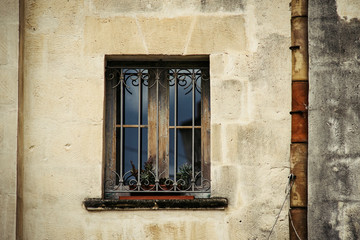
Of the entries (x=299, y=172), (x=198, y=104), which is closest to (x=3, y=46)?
(x=198, y=104)

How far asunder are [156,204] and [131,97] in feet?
4.25

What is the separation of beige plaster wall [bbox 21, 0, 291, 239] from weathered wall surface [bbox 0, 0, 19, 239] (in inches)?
7.7

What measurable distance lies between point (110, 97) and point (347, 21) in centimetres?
277

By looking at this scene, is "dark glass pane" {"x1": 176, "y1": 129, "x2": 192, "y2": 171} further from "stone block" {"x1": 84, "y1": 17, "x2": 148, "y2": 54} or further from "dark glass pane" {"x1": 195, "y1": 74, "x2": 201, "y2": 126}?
"stone block" {"x1": 84, "y1": 17, "x2": 148, "y2": 54}

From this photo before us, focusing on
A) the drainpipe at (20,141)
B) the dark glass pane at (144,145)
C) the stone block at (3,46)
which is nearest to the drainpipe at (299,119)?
the dark glass pane at (144,145)

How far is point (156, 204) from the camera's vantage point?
207 inches

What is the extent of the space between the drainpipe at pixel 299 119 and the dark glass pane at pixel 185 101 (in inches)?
45.8

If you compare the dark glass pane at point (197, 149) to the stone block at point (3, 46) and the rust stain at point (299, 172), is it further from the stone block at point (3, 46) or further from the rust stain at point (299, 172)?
the stone block at point (3, 46)

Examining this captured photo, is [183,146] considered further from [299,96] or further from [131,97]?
[299,96]

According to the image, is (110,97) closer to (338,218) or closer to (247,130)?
(247,130)

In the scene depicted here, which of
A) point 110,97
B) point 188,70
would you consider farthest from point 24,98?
point 188,70

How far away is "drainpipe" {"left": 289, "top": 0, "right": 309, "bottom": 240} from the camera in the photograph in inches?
206

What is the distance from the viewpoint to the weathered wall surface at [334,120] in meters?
5.10

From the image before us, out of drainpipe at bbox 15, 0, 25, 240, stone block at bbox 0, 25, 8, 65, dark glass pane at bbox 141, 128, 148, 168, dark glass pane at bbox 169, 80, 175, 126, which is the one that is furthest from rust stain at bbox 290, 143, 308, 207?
stone block at bbox 0, 25, 8, 65
